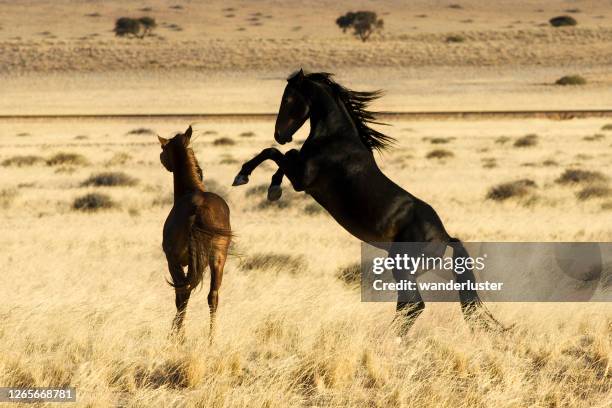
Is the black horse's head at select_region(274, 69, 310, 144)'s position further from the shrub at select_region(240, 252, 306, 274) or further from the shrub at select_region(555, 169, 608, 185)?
the shrub at select_region(555, 169, 608, 185)

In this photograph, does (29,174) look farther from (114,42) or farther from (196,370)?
(114,42)

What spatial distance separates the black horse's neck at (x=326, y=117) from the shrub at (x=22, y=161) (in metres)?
25.3

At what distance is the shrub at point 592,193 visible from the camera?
23.2 meters

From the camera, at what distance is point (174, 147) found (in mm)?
7582

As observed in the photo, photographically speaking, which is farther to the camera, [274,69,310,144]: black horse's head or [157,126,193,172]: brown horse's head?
[274,69,310,144]: black horse's head

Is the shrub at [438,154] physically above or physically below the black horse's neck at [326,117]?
below

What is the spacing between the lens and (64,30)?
13688 centimetres

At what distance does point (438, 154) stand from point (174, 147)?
2626cm

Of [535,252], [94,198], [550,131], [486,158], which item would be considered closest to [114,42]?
[550,131]

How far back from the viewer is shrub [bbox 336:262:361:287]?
1313 cm

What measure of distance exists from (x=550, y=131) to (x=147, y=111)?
27119 mm

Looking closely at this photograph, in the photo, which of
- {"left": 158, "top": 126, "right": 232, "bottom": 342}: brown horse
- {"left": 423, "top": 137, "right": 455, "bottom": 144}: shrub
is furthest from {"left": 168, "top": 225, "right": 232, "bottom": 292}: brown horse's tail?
{"left": 423, "top": 137, "right": 455, "bottom": 144}: shrub

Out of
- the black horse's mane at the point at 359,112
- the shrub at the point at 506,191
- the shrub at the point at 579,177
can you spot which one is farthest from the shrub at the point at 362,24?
the black horse's mane at the point at 359,112

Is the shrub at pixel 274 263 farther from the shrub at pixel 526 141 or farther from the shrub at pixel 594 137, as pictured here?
the shrub at pixel 594 137
